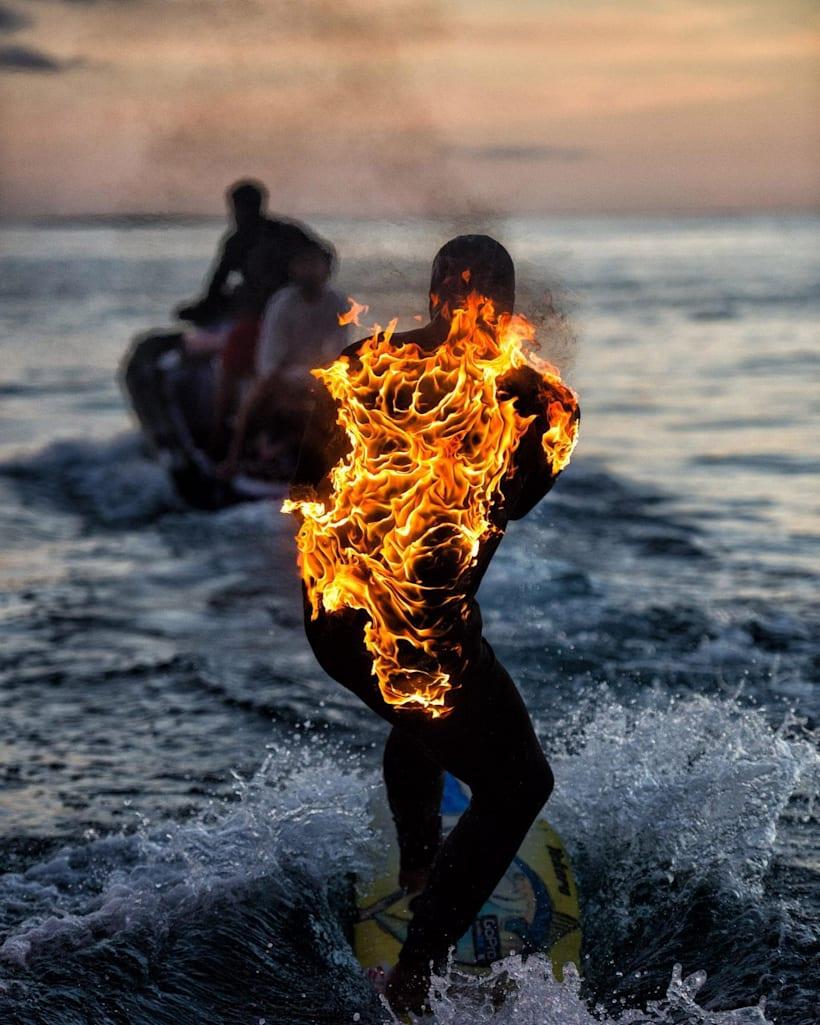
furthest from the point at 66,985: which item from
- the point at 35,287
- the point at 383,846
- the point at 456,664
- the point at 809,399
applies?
the point at 35,287

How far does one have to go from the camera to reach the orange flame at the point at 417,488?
3.45 m

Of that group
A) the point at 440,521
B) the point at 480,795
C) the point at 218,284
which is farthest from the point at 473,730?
the point at 218,284

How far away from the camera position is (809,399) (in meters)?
17.7

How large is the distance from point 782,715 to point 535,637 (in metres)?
1.76

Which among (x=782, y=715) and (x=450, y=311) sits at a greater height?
(x=450, y=311)

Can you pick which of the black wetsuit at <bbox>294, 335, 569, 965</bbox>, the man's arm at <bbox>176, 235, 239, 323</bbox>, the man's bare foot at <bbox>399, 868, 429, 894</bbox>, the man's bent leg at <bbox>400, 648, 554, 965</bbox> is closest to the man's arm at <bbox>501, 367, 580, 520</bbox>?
the black wetsuit at <bbox>294, 335, 569, 965</bbox>

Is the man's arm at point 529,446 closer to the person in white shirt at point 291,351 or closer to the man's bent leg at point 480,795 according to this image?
the man's bent leg at point 480,795

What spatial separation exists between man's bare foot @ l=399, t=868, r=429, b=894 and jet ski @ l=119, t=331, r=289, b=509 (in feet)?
23.4

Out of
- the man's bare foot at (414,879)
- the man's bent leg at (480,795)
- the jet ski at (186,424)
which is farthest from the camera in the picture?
the jet ski at (186,424)

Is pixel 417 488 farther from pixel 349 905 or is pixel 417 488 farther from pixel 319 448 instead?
pixel 349 905

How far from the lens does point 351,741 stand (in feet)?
20.7

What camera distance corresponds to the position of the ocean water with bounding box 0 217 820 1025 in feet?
13.9

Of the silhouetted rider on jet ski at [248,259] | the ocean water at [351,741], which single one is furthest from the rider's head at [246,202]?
the ocean water at [351,741]

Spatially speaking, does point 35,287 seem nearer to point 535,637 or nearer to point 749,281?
point 749,281
